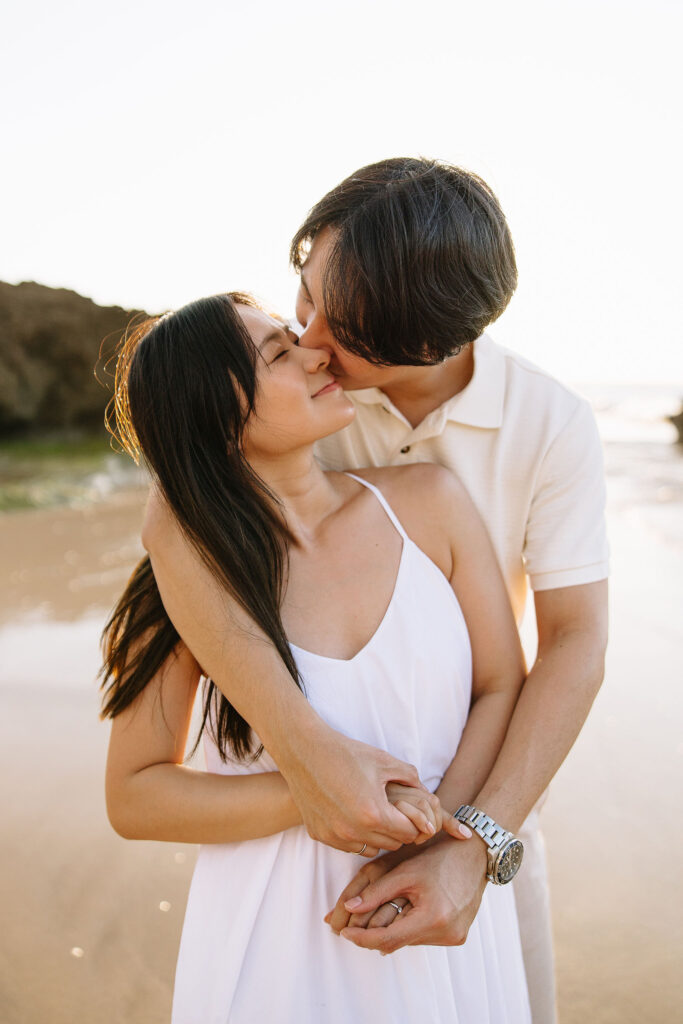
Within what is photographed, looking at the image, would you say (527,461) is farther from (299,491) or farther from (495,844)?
(495,844)

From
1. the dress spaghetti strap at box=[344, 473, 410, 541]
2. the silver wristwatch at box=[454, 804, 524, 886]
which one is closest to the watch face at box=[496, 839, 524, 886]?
the silver wristwatch at box=[454, 804, 524, 886]

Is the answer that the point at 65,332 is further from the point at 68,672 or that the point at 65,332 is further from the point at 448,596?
the point at 448,596

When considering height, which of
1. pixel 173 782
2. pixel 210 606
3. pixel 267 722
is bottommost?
pixel 173 782

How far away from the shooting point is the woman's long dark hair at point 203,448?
1.76 m

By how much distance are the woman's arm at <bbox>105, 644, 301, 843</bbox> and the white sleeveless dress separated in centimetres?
9

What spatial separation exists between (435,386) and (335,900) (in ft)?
4.19

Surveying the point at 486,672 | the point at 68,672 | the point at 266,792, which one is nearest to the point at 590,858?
the point at 486,672

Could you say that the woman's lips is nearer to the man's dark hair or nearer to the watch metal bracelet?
the man's dark hair

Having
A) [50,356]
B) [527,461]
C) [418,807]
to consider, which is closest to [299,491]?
[527,461]

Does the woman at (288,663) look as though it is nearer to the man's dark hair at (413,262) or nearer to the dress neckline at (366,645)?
the dress neckline at (366,645)

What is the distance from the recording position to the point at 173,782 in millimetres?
1727

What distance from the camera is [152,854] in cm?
318

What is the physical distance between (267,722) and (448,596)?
0.51 meters

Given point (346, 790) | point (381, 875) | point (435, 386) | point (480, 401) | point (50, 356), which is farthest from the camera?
point (50, 356)
